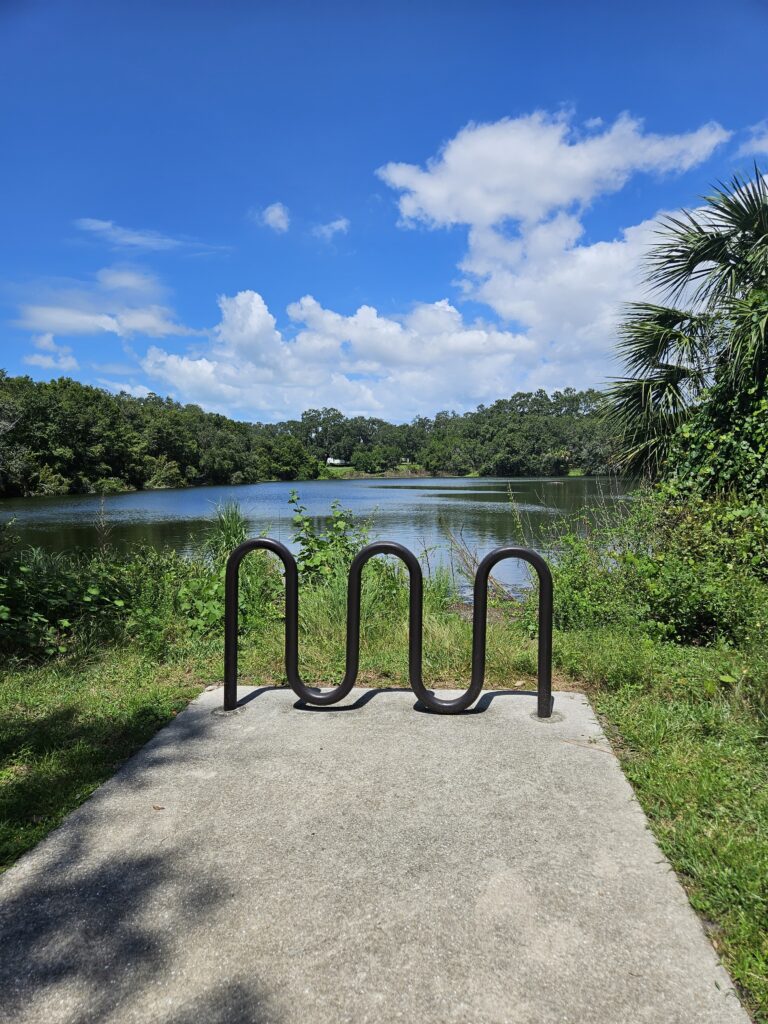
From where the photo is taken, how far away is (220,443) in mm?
79375

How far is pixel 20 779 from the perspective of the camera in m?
2.67

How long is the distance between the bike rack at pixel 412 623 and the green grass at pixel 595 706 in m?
0.46

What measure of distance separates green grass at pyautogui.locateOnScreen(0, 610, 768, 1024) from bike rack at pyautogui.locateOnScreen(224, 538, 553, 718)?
18.0 inches

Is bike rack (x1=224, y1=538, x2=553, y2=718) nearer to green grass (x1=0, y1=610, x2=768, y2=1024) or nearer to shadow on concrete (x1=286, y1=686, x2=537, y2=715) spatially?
shadow on concrete (x1=286, y1=686, x2=537, y2=715)

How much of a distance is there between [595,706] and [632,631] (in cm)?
124

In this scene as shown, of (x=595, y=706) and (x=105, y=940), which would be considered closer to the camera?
(x=105, y=940)

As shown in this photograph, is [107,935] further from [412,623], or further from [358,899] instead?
[412,623]

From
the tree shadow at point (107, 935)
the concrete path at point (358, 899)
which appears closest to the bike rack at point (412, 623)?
the concrete path at point (358, 899)

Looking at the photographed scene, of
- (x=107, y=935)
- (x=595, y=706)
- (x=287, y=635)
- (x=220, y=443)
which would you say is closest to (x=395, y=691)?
(x=287, y=635)

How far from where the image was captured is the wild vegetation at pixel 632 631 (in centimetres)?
238

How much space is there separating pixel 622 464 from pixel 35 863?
7.62 metres

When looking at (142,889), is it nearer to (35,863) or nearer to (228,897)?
(228,897)

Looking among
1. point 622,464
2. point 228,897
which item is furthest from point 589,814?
point 622,464

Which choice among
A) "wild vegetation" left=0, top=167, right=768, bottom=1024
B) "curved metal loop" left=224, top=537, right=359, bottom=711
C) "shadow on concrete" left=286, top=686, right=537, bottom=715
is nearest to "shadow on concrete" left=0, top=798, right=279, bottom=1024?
"wild vegetation" left=0, top=167, right=768, bottom=1024
